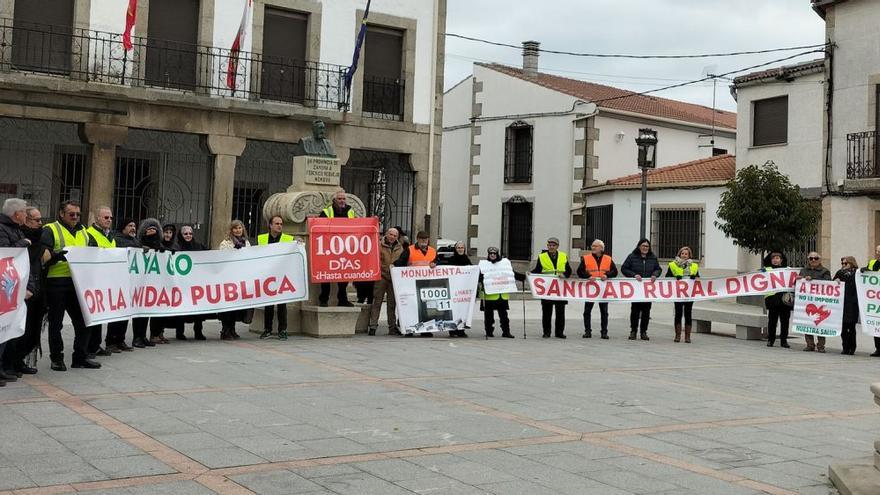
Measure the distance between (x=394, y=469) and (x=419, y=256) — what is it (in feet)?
28.8

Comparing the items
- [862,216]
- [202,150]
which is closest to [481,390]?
[202,150]

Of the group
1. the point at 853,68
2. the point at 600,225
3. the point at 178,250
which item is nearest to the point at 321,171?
the point at 178,250

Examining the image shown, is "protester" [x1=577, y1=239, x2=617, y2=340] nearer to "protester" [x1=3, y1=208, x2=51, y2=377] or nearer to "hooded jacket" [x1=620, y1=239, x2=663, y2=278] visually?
"hooded jacket" [x1=620, y1=239, x2=663, y2=278]

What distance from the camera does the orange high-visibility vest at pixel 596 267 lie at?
613 inches

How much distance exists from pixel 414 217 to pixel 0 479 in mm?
17769

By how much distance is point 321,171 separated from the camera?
14.2 metres

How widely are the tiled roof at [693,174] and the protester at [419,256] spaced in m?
14.5

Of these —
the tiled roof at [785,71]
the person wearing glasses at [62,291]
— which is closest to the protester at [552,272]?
the person wearing glasses at [62,291]

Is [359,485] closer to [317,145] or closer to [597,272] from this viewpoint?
[317,145]

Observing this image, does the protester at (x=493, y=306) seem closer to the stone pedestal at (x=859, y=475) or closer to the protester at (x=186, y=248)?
the protester at (x=186, y=248)

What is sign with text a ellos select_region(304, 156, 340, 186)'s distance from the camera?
14055mm

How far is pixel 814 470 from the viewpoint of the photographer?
616 cm

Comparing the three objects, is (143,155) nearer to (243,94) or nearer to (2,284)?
(243,94)

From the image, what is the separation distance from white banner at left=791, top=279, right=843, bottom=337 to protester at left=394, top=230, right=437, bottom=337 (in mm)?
5857
